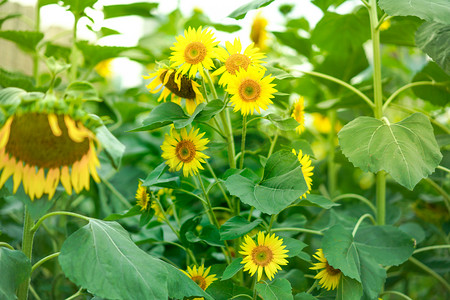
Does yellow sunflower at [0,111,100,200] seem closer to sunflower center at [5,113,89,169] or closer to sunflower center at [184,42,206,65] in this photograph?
sunflower center at [5,113,89,169]

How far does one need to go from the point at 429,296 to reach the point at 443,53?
32.0 inches

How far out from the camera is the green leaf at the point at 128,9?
3.94 feet

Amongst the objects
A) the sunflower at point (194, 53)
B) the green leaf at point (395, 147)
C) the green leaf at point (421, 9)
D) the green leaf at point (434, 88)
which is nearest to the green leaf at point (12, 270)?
the sunflower at point (194, 53)

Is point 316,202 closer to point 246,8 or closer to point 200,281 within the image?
point 200,281

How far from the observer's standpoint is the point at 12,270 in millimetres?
620

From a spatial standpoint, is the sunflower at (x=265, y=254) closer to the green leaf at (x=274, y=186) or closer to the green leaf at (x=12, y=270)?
the green leaf at (x=274, y=186)

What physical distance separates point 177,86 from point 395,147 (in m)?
0.36

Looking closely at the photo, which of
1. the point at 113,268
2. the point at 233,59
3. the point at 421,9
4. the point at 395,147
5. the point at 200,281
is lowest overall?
the point at 200,281

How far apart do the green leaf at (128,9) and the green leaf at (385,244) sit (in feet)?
2.67

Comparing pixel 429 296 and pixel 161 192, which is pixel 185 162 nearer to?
pixel 161 192

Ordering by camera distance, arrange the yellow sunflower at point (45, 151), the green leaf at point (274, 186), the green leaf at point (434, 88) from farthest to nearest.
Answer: the green leaf at point (434, 88) → the green leaf at point (274, 186) → the yellow sunflower at point (45, 151)

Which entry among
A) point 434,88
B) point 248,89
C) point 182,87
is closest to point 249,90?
point 248,89

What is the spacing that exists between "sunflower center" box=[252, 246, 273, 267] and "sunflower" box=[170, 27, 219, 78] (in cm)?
28

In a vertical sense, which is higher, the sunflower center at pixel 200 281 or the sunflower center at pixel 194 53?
the sunflower center at pixel 194 53
